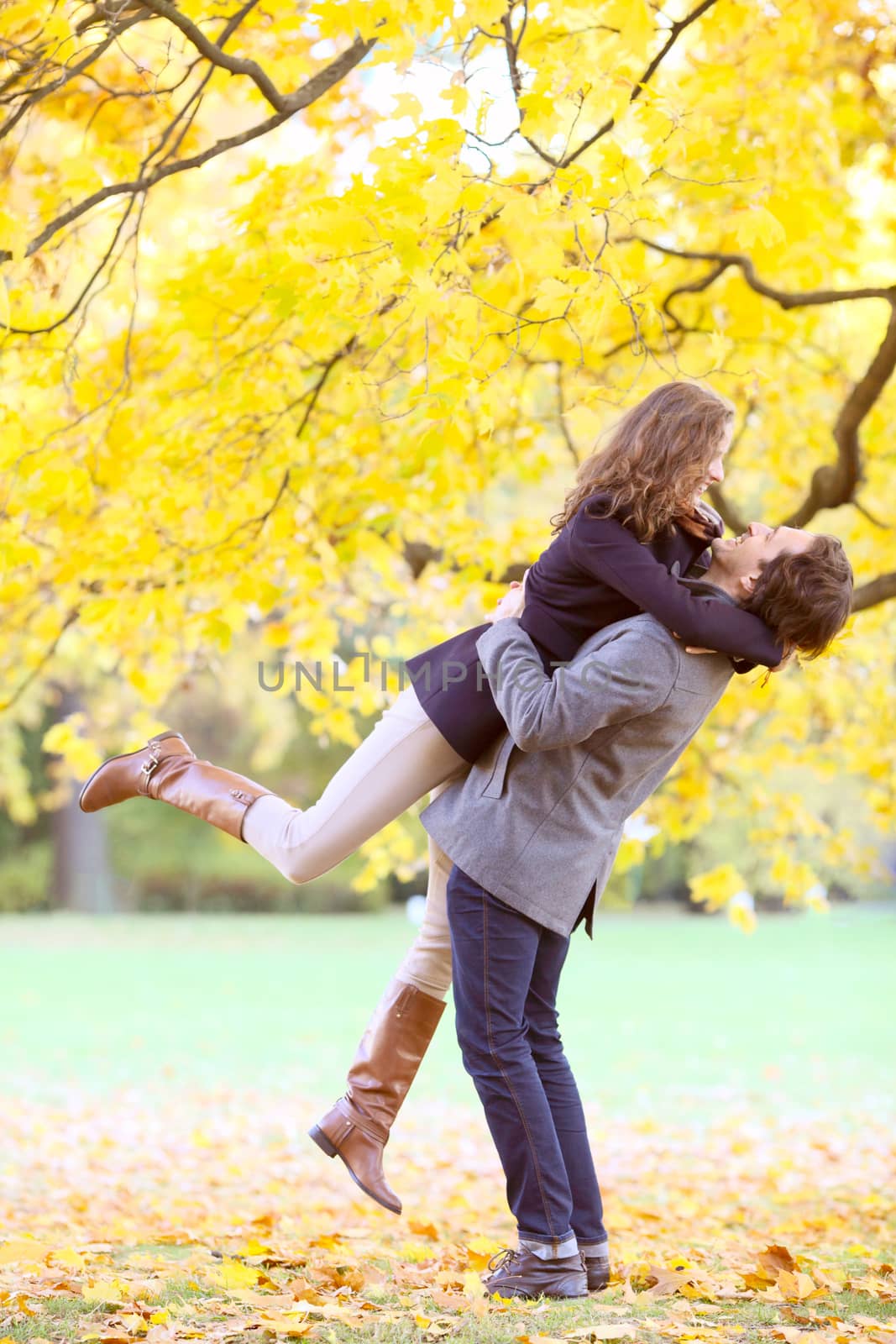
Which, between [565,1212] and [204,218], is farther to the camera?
[204,218]

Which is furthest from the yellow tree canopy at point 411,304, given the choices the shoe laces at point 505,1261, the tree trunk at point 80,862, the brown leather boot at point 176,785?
the tree trunk at point 80,862

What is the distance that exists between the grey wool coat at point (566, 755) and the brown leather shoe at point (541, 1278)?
0.69m

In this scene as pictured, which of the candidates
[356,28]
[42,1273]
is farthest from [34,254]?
[42,1273]

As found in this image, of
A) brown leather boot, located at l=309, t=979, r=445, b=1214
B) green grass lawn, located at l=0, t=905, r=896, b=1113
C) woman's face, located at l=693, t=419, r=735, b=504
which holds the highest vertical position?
woman's face, located at l=693, t=419, r=735, b=504

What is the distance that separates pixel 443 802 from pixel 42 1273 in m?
1.42

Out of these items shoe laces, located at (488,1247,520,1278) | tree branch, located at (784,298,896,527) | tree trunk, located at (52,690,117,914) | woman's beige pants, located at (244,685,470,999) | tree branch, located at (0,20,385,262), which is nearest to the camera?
shoe laces, located at (488,1247,520,1278)

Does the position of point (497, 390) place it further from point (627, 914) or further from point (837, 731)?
point (627, 914)

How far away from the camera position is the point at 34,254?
3.64 m

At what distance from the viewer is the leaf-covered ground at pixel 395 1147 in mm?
2824

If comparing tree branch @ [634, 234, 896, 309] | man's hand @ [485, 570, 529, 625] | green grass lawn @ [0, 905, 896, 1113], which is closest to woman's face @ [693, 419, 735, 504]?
man's hand @ [485, 570, 529, 625]

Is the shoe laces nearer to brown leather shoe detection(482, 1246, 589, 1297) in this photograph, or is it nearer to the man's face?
brown leather shoe detection(482, 1246, 589, 1297)

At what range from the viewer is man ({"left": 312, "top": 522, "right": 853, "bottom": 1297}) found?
9.29 feet

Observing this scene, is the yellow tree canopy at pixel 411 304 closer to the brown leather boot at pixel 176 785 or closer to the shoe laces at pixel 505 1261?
the brown leather boot at pixel 176 785

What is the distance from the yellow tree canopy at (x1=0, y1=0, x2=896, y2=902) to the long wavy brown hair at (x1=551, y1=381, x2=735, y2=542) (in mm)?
503
